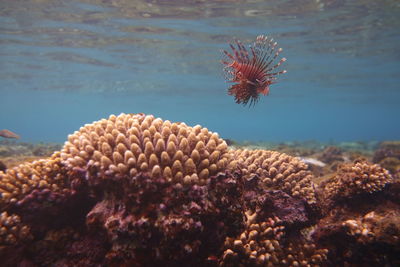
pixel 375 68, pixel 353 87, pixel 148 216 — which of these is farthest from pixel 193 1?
pixel 353 87

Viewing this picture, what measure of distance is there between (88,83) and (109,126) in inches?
1762

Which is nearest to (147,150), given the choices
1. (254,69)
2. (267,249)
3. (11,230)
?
(11,230)

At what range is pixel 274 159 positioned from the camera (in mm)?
4527

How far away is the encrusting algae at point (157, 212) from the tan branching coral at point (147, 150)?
1 cm

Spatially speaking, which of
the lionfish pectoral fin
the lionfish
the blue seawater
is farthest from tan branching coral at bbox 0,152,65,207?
the blue seawater

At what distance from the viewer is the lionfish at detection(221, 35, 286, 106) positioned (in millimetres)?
5273

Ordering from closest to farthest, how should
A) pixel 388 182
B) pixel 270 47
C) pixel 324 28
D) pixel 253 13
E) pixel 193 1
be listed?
pixel 388 182 < pixel 270 47 < pixel 193 1 < pixel 253 13 < pixel 324 28

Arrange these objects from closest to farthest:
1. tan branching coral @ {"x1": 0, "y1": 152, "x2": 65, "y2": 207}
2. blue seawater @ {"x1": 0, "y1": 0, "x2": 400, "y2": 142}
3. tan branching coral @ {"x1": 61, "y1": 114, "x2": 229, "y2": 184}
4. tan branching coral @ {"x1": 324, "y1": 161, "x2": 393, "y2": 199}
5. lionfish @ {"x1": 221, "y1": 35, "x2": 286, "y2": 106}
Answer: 1. tan branching coral @ {"x1": 61, "y1": 114, "x2": 229, "y2": 184}
2. tan branching coral @ {"x1": 0, "y1": 152, "x2": 65, "y2": 207}
3. tan branching coral @ {"x1": 324, "y1": 161, "x2": 393, "y2": 199}
4. lionfish @ {"x1": 221, "y1": 35, "x2": 286, "y2": 106}
5. blue seawater @ {"x1": 0, "y1": 0, "x2": 400, "y2": 142}

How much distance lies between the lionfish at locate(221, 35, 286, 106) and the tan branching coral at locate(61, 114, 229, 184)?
206 centimetres

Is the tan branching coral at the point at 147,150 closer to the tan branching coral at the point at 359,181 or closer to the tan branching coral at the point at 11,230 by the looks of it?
the tan branching coral at the point at 11,230

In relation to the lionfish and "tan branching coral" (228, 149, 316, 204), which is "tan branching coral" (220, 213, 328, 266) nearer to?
"tan branching coral" (228, 149, 316, 204)

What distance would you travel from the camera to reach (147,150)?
328 cm

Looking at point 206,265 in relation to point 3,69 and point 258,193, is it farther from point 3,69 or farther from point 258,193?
point 3,69

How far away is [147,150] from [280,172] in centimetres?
234
